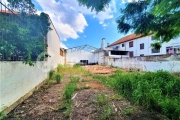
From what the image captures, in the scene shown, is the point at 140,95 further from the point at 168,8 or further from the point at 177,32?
the point at 177,32

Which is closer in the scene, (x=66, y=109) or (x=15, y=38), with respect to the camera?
(x=15, y=38)

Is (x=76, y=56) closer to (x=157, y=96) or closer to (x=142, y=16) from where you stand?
(x=142, y=16)

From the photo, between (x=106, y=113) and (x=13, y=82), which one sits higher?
(x=13, y=82)

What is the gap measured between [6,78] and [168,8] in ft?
11.1

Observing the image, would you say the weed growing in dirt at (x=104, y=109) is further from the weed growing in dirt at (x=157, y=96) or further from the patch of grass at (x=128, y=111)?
the weed growing in dirt at (x=157, y=96)

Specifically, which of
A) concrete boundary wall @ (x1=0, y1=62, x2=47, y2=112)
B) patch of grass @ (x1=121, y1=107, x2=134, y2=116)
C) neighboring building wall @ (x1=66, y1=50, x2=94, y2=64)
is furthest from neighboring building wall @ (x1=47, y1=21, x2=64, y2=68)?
neighboring building wall @ (x1=66, y1=50, x2=94, y2=64)

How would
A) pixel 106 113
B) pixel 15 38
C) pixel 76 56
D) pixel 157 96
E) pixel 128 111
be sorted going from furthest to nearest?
pixel 76 56 → pixel 157 96 → pixel 15 38 → pixel 128 111 → pixel 106 113

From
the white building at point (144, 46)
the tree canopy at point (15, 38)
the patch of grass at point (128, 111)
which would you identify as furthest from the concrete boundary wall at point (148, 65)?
the tree canopy at point (15, 38)

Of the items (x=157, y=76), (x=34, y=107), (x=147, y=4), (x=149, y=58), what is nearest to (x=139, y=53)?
(x=149, y=58)

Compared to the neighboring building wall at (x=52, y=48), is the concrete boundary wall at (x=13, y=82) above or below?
below

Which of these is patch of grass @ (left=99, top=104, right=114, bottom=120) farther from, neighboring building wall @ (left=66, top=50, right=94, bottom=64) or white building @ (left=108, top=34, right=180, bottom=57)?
neighboring building wall @ (left=66, top=50, right=94, bottom=64)

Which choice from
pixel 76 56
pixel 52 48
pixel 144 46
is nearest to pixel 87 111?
pixel 52 48

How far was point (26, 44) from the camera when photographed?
9.32 ft

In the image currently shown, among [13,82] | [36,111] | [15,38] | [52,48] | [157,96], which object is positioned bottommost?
[36,111]
